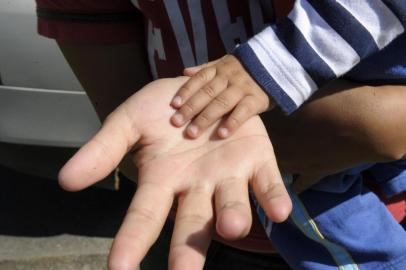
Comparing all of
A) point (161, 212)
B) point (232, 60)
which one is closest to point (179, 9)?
A: point (232, 60)

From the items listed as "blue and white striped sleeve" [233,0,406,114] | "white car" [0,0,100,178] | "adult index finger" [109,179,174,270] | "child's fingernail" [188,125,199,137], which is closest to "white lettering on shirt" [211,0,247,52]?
"blue and white striped sleeve" [233,0,406,114]

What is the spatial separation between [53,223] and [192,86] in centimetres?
197

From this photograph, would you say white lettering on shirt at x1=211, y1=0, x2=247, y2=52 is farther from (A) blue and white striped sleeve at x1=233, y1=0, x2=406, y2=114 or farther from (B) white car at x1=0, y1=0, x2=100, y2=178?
(B) white car at x1=0, y1=0, x2=100, y2=178

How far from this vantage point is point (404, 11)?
902 millimetres

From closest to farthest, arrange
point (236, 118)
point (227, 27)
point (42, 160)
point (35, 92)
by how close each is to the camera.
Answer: point (236, 118), point (227, 27), point (35, 92), point (42, 160)

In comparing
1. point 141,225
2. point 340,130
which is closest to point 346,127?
point 340,130

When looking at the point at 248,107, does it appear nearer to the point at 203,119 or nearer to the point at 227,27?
the point at 203,119

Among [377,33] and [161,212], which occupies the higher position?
[377,33]

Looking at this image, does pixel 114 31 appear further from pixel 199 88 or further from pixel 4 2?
pixel 4 2

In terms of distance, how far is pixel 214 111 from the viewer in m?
0.92

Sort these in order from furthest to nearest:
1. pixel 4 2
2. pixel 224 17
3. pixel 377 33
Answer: pixel 4 2 → pixel 224 17 → pixel 377 33

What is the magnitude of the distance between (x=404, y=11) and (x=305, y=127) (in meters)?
0.21

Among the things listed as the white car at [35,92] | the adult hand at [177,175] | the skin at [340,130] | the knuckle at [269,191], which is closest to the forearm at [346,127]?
the skin at [340,130]

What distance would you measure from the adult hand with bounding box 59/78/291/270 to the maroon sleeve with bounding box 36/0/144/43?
1.10ft
